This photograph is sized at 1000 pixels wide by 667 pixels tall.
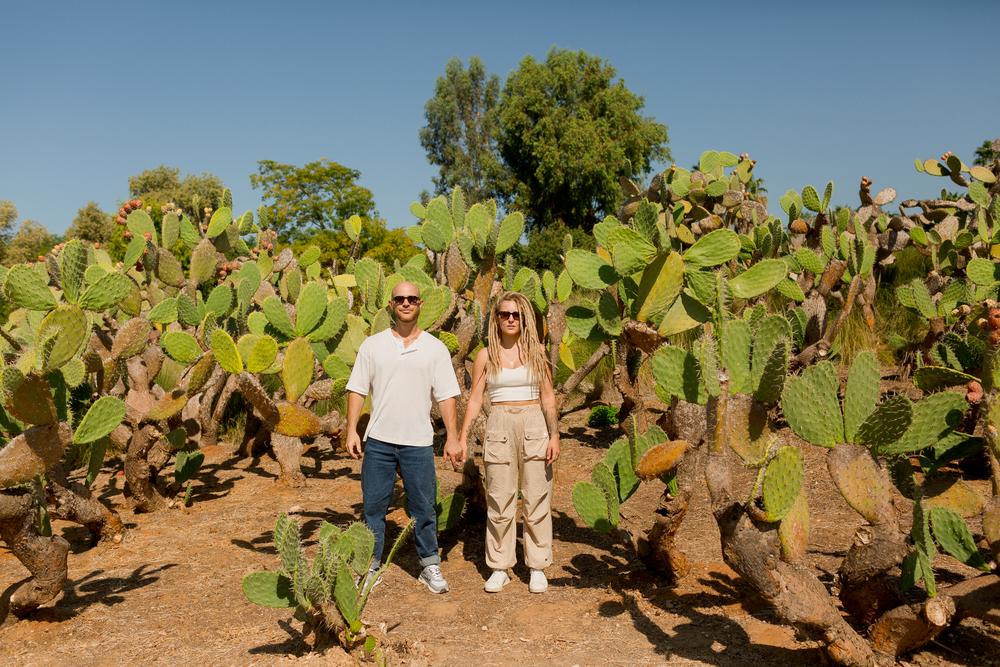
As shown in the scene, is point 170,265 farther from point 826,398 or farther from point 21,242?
point 21,242

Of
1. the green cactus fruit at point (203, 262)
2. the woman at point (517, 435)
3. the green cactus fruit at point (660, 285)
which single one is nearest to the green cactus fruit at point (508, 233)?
the green cactus fruit at point (660, 285)

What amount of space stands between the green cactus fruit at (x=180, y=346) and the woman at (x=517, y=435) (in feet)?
6.20

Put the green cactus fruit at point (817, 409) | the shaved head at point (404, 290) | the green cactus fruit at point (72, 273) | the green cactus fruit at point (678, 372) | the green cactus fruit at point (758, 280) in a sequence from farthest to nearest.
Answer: the green cactus fruit at point (758, 280)
the green cactus fruit at point (72, 273)
the shaved head at point (404, 290)
the green cactus fruit at point (678, 372)
the green cactus fruit at point (817, 409)

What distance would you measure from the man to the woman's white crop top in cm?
24

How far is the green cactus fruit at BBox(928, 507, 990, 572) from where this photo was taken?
2617mm

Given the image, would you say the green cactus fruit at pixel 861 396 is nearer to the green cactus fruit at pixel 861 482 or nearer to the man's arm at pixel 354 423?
the green cactus fruit at pixel 861 482

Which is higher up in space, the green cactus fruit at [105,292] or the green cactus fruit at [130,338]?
the green cactus fruit at [105,292]

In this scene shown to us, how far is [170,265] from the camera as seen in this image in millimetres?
6324

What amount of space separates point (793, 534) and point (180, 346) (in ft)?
11.2

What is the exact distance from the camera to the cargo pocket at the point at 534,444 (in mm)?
3555

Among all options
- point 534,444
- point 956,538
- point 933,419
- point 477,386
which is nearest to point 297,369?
point 477,386

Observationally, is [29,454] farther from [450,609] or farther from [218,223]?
A: [218,223]

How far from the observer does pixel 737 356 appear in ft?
9.77

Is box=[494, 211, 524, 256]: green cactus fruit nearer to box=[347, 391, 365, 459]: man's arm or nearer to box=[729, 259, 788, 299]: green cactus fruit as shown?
box=[729, 259, 788, 299]: green cactus fruit
